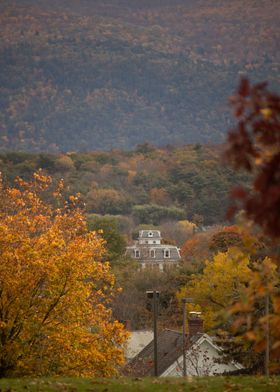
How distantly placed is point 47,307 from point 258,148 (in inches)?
617

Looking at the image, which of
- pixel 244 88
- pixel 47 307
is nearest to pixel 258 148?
pixel 244 88

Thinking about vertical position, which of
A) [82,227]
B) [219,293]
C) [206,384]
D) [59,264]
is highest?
[219,293]

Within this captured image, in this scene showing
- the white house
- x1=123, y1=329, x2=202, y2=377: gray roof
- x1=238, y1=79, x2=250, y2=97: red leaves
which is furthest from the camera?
the white house

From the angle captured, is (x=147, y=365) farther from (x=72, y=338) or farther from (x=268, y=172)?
(x=268, y=172)

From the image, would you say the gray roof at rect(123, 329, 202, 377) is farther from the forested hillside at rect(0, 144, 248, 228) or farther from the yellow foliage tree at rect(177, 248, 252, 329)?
the forested hillside at rect(0, 144, 248, 228)

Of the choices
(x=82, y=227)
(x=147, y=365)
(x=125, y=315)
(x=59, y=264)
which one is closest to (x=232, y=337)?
(x=147, y=365)

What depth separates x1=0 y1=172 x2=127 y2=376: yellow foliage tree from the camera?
979 inches

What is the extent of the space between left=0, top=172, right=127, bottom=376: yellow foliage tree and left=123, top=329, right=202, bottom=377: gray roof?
11551 millimetres

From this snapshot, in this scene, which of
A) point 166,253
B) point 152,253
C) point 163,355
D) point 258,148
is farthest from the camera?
point 152,253

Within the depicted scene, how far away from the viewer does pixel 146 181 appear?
172 m

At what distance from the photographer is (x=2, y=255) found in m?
25.1

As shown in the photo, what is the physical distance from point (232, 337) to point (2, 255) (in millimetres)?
16355

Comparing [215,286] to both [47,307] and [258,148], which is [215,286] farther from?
[258,148]

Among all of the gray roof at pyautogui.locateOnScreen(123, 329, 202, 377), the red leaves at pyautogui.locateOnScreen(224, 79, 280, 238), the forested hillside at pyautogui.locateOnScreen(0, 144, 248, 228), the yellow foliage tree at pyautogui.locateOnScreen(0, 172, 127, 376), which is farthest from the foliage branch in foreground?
the forested hillside at pyautogui.locateOnScreen(0, 144, 248, 228)
